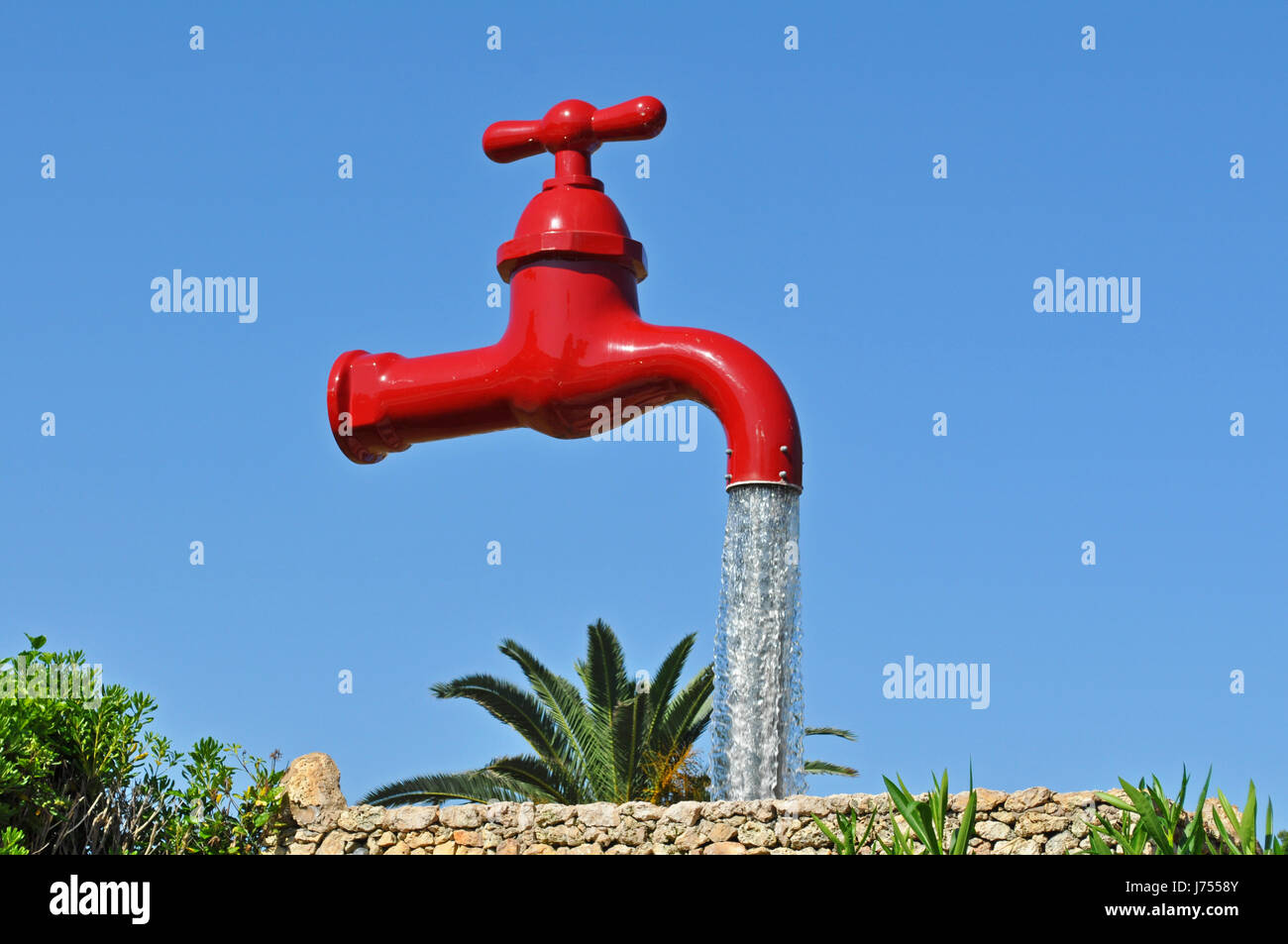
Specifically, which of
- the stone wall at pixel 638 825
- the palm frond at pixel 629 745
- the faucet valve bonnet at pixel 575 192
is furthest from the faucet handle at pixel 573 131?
the palm frond at pixel 629 745

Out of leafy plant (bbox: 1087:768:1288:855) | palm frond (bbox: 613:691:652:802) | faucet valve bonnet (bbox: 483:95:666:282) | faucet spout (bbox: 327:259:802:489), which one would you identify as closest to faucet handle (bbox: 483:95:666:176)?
faucet valve bonnet (bbox: 483:95:666:282)

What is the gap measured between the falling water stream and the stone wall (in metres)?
0.29

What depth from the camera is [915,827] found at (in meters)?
7.18

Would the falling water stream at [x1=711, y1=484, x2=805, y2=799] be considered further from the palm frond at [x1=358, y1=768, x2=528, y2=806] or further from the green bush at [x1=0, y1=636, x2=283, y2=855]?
the palm frond at [x1=358, y1=768, x2=528, y2=806]

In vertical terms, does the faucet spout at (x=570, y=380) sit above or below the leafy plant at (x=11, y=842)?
above

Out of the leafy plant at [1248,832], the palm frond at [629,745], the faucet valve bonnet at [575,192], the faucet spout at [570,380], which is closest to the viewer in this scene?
the leafy plant at [1248,832]

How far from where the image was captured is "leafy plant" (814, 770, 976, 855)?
7164mm

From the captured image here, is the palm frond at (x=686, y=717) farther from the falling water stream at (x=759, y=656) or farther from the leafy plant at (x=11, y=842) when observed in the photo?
the leafy plant at (x=11, y=842)

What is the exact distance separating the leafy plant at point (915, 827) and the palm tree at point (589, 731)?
5.92 m

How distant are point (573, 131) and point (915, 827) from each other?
4.47 meters

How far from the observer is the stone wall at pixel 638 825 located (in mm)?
7473

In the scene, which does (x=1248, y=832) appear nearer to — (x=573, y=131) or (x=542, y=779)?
(x=573, y=131)
